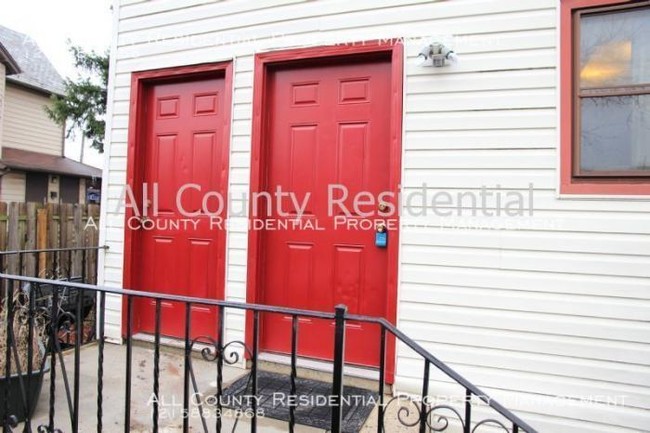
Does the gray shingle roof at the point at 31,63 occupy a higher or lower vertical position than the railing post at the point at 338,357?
higher

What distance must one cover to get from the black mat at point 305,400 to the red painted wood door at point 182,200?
31.1 inches

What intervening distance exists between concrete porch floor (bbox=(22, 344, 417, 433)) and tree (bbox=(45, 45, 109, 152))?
964 centimetres

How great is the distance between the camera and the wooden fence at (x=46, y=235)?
461 centimetres

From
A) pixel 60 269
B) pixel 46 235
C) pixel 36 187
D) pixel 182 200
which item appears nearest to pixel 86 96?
pixel 36 187

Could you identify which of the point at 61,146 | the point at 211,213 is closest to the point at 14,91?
the point at 61,146

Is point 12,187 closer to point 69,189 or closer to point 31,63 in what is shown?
point 69,189

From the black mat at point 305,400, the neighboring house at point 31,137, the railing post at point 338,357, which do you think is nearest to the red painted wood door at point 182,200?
the black mat at point 305,400

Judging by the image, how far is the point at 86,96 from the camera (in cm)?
1103

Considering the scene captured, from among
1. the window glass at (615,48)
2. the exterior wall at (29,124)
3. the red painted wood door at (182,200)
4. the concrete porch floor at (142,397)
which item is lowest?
the concrete porch floor at (142,397)

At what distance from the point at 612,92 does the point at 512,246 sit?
107 centimetres

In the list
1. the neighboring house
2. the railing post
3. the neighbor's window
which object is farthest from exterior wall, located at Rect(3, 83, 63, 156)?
the neighbor's window

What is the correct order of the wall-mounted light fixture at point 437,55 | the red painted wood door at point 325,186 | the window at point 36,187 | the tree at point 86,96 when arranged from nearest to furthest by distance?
the wall-mounted light fixture at point 437,55 → the red painted wood door at point 325,186 → the tree at point 86,96 → the window at point 36,187

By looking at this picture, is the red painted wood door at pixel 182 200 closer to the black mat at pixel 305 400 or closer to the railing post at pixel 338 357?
the black mat at pixel 305 400

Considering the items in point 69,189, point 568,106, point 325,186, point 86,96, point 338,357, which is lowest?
point 338,357
